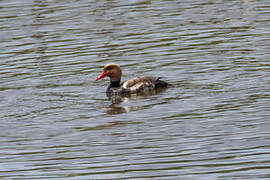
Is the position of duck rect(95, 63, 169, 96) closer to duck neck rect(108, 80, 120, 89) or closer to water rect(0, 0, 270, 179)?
duck neck rect(108, 80, 120, 89)

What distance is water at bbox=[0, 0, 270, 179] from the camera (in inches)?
379

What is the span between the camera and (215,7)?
2353 centimetres

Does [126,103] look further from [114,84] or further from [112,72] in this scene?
[112,72]

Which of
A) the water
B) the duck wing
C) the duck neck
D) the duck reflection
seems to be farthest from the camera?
the duck neck

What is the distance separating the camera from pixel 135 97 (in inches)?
584

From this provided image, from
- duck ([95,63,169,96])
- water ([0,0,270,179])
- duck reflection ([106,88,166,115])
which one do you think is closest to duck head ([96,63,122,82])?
duck ([95,63,169,96])

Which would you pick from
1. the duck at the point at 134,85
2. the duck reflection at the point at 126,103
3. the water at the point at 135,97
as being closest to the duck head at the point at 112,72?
the duck at the point at 134,85

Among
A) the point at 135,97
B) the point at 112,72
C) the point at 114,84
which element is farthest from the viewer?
the point at 112,72

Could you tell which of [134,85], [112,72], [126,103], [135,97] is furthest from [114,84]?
[126,103]

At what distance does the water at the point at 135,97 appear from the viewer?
9.62m

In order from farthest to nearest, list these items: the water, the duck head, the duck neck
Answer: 1. the duck head
2. the duck neck
3. the water

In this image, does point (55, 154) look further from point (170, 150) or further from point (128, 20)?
point (128, 20)

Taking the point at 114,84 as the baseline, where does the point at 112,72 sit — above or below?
above

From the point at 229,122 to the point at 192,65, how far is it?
204 inches
